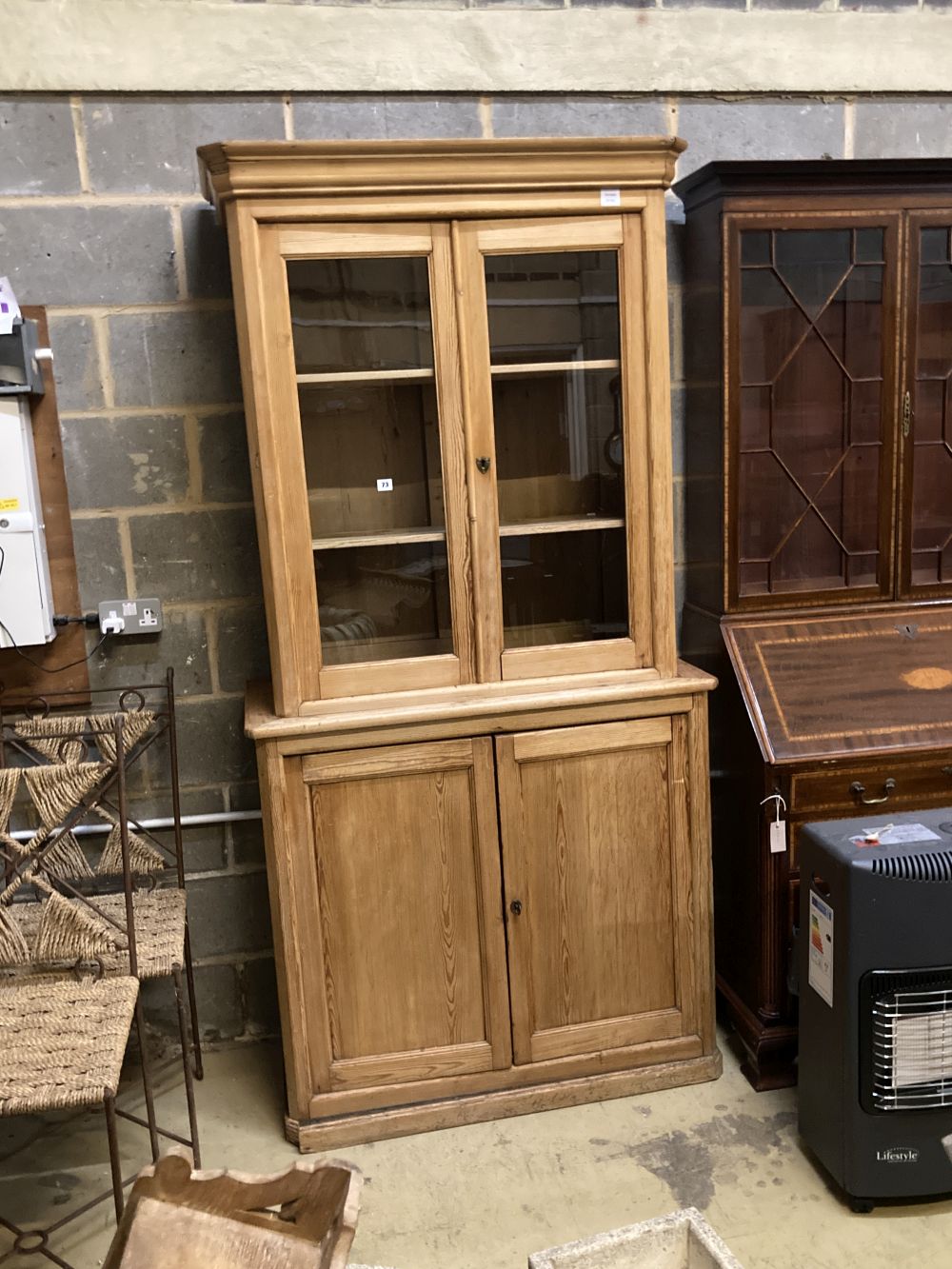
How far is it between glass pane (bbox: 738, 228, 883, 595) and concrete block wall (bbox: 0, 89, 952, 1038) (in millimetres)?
242

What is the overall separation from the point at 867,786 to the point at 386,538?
1.22m

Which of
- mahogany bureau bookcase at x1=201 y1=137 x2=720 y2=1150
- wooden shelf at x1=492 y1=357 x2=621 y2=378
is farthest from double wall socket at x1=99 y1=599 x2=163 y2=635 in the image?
wooden shelf at x1=492 y1=357 x2=621 y2=378

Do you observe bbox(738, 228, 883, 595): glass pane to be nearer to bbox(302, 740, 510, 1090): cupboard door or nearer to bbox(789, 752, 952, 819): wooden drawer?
bbox(789, 752, 952, 819): wooden drawer

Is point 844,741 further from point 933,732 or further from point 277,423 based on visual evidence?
point 277,423

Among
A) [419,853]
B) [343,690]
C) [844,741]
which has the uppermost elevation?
[343,690]

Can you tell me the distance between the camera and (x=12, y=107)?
2.30 m

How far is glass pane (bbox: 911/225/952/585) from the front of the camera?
8.21 feet

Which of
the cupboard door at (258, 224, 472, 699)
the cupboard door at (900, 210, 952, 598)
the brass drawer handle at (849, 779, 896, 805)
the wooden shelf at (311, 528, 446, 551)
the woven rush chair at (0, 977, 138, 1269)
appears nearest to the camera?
the woven rush chair at (0, 977, 138, 1269)

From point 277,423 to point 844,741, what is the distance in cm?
142

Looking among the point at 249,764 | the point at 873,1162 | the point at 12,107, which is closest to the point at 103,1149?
the point at 249,764

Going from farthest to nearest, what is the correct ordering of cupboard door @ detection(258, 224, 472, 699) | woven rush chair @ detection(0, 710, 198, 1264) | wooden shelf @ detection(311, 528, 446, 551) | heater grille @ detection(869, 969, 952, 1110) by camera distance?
wooden shelf @ detection(311, 528, 446, 551) < cupboard door @ detection(258, 224, 472, 699) < heater grille @ detection(869, 969, 952, 1110) < woven rush chair @ detection(0, 710, 198, 1264)

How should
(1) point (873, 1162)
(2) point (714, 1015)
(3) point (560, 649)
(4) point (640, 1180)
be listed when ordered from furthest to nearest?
(2) point (714, 1015), (3) point (560, 649), (4) point (640, 1180), (1) point (873, 1162)

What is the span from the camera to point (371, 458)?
7.47 ft

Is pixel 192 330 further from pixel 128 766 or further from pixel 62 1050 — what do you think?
pixel 62 1050
